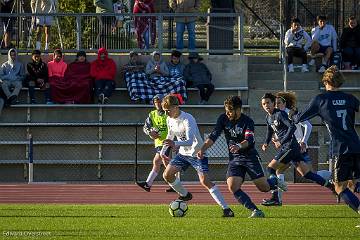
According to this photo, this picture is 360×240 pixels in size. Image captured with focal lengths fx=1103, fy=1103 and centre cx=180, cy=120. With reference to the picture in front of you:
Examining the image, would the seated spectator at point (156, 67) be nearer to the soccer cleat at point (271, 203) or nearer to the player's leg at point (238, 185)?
the soccer cleat at point (271, 203)

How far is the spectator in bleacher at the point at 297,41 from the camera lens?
26.6 metres

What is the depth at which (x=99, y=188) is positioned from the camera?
898 inches

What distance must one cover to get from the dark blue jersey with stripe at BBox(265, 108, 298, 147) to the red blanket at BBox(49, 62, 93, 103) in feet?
28.6

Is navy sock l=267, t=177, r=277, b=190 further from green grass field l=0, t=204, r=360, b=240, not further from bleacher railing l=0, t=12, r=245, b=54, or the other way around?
bleacher railing l=0, t=12, r=245, b=54

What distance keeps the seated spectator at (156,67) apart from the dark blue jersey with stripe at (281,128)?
8160 millimetres

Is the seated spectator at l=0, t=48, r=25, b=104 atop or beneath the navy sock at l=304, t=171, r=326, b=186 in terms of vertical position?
atop

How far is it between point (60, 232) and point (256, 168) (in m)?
3.21

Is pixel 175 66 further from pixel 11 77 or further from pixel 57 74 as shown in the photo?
pixel 11 77

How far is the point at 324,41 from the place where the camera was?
26.9 metres

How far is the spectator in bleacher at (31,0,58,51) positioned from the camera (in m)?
27.0

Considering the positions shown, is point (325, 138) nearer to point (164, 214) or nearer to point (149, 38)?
point (149, 38)

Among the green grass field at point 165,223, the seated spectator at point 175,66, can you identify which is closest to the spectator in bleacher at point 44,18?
the seated spectator at point 175,66

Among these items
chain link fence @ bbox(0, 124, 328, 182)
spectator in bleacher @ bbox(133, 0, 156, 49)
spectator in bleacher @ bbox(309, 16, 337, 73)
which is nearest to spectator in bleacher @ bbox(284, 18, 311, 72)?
spectator in bleacher @ bbox(309, 16, 337, 73)

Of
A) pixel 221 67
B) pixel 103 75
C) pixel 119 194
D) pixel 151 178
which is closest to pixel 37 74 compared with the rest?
pixel 103 75
